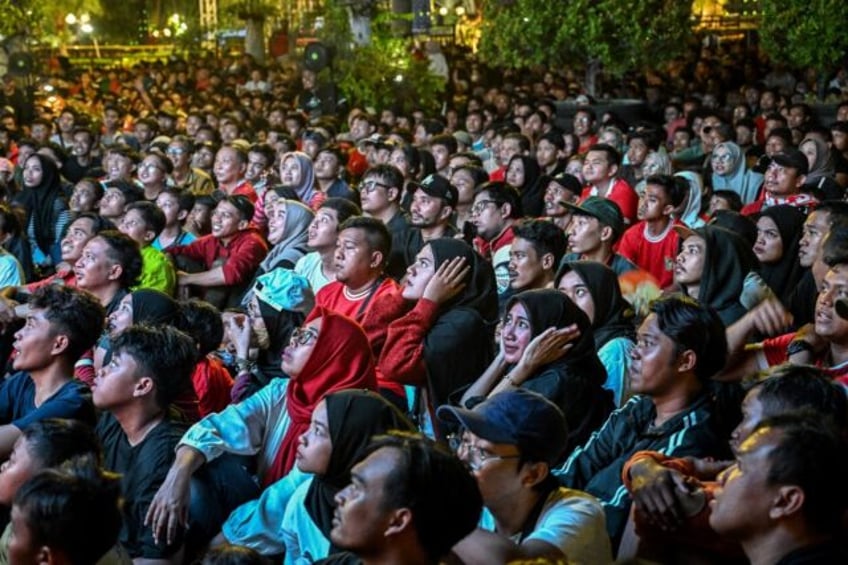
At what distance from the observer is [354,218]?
656cm

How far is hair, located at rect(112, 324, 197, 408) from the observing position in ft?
15.0

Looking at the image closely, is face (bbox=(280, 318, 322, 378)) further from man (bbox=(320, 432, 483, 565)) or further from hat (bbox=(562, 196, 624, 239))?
hat (bbox=(562, 196, 624, 239))

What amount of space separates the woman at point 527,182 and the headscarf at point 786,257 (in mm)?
3363

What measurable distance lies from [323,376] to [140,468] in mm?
712

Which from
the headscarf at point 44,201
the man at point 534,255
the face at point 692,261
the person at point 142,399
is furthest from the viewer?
the headscarf at point 44,201

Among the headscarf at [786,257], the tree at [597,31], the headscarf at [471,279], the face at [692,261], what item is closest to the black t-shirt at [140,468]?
the headscarf at [471,279]

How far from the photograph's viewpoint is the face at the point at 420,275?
19.0ft

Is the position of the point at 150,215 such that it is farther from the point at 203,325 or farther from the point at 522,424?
the point at 522,424

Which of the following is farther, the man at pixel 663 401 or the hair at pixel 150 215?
the hair at pixel 150 215

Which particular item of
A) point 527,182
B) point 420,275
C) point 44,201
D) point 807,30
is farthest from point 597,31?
point 420,275

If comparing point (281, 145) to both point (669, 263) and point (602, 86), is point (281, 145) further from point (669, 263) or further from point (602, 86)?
point (602, 86)

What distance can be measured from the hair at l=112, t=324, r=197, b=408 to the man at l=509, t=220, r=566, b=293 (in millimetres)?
2145

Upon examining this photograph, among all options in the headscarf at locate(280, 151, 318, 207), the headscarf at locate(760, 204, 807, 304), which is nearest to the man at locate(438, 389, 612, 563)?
the headscarf at locate(760, 204, 807, 304)

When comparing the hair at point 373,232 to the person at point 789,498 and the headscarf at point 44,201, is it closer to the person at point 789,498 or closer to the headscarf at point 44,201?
the person at point 789,498
